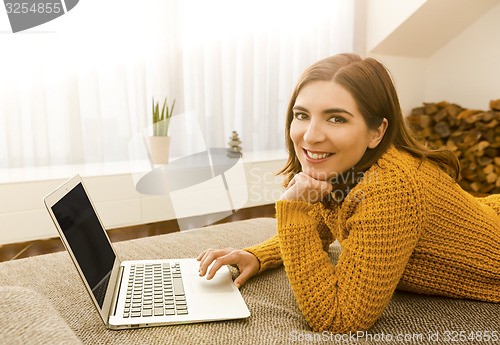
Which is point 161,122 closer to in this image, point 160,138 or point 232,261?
point 160,138

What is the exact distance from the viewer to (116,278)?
1012mm

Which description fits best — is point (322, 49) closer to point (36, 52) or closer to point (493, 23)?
point (493, 23)

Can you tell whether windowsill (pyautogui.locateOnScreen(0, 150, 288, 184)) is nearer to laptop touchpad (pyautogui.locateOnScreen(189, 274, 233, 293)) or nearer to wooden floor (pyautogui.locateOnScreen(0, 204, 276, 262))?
wooden floor (pyautogui.locateOnScreen(0, 204, 276, 262))

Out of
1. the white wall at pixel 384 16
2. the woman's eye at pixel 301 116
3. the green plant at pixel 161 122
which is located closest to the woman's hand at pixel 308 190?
the woman's eye at pixel 301 116

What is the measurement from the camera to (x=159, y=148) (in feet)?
9.16

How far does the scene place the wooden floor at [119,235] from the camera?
229 cm

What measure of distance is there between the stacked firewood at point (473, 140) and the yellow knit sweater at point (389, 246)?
2585 mm

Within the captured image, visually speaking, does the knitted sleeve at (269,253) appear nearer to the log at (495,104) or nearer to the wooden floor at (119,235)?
the wooden floor at (119,235)

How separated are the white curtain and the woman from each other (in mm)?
2155

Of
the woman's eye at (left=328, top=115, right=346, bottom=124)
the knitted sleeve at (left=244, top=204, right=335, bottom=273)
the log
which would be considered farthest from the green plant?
the log

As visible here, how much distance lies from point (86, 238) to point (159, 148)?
1905 mm

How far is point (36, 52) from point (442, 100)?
357cm

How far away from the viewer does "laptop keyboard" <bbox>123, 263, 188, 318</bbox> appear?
876mm

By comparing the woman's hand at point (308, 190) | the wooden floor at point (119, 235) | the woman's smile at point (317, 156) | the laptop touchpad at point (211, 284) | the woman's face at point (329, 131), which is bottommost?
the wooden floor at point (119, 235)
